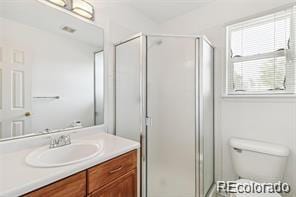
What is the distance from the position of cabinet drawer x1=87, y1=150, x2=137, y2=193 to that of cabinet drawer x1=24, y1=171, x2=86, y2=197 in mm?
43

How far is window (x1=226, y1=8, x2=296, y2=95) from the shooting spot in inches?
58.9

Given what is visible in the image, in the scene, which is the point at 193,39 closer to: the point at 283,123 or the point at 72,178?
the point at 283,123

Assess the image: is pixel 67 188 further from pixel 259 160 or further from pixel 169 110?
pixel 259 160

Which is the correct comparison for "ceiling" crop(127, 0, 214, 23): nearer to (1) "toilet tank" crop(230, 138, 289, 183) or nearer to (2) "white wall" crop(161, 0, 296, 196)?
(2) "white wall" crop(161, 0, 296, 196)

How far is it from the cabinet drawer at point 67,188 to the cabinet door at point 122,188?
0.11 m

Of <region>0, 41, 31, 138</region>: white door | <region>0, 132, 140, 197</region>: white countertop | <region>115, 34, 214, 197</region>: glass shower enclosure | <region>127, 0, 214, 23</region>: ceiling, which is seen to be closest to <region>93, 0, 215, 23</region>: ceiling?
<region>127, 0, 214, 23</region>: ceiling

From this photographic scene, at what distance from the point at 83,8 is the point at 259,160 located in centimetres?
216

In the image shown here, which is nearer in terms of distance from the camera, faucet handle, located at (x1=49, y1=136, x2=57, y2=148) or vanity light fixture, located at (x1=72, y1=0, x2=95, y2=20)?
faucet handle, located at (x1=49, y1=136, x2=57, y2=148)

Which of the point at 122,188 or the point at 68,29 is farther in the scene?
the point at 68,29

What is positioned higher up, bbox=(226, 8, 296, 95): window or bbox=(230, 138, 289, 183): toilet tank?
bbox=(226, 8, 296, 95): window

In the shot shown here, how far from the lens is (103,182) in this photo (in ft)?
3.23

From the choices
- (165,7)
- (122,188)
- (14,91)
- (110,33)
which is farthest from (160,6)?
(122,188)

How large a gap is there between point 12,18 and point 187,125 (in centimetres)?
168

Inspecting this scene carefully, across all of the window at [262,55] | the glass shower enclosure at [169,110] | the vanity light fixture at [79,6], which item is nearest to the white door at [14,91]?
the vanity light fixture at [79,6]
